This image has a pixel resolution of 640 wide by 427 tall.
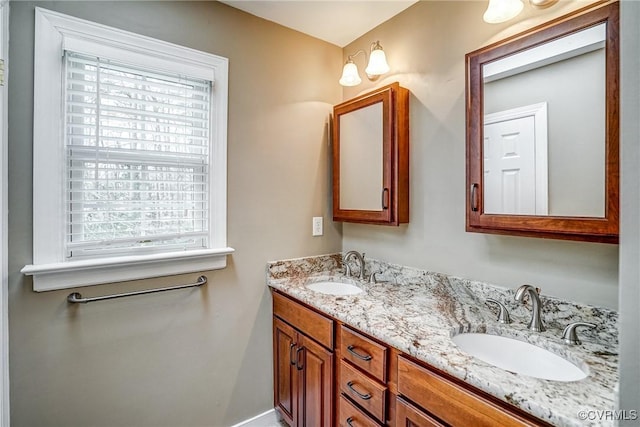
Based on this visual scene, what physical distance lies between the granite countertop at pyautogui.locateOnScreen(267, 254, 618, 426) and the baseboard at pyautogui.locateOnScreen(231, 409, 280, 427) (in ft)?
2.66

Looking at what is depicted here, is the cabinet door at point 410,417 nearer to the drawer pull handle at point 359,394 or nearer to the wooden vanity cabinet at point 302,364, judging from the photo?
the drawer pull handle at point 359,394

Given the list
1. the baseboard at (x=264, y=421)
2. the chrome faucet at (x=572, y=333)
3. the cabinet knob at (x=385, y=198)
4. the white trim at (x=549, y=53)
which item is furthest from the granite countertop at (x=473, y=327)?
the white trim at (x=549, y=53)

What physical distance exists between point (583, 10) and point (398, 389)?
147 cm

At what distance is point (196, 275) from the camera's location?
1.71m

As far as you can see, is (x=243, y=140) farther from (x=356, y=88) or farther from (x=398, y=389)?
(x=398, y=389)

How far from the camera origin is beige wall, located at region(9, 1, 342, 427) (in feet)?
4.28

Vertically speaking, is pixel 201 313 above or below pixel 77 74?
below

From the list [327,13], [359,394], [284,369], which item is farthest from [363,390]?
[327,13]

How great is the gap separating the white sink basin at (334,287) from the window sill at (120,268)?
56cm

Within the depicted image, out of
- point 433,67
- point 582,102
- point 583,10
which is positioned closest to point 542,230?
point 582,102

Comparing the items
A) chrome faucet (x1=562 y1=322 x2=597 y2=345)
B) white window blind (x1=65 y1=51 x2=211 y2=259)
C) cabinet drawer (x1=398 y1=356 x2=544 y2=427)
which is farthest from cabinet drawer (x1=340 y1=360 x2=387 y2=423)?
white window blind (x1=65 y1=51 x2=211 y2=259)

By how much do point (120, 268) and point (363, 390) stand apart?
1.23m

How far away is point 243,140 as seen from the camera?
72.3 inches

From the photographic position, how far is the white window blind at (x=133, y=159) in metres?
1.41
